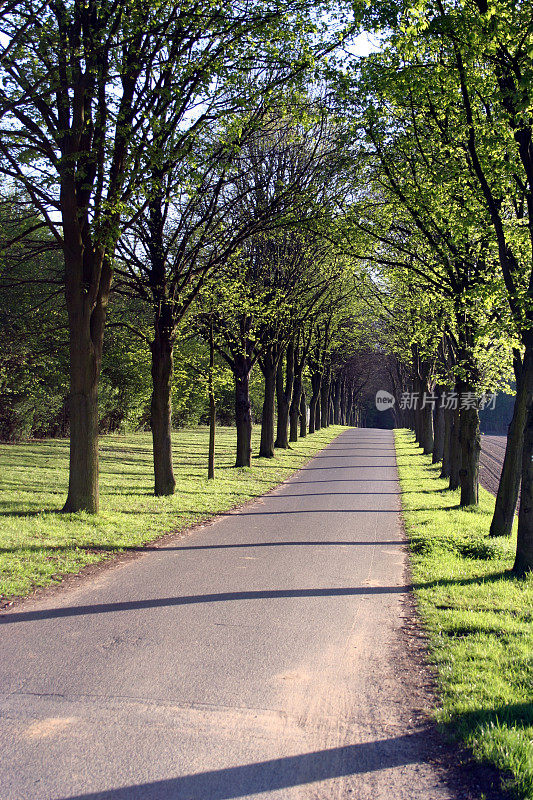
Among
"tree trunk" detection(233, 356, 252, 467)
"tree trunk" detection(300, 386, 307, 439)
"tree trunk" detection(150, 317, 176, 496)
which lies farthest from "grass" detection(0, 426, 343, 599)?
"tree trunk" detection(300, 386, 307, 439)

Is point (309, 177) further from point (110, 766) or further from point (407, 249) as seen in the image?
point (110, 766)

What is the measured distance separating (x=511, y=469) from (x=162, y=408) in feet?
26.1

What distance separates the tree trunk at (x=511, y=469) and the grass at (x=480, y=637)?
37 centimetres

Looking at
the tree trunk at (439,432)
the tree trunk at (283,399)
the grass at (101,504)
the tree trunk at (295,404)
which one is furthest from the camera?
the tree trunk at (295,404)

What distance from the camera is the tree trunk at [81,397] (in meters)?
11.1

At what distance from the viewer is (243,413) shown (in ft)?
76.2

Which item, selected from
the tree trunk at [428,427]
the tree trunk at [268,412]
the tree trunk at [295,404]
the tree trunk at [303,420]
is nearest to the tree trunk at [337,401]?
the tree trunk at [303,420]

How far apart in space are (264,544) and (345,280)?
2256 cm

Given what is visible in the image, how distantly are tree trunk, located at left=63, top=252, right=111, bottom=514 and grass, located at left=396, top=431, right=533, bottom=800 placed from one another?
5.68 m

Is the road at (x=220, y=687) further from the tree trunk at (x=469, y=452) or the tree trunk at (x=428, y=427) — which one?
the tree trunk at (x=428, y=427)

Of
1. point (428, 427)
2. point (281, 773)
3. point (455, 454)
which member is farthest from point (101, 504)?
point (428, 427)

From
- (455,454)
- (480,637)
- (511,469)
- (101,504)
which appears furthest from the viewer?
(455,454)

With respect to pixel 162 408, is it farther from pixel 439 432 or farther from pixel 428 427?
pixel 428 427

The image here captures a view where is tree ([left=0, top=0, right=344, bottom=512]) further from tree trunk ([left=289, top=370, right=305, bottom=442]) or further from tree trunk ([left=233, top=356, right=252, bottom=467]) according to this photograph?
tree trunk ([left=289, top=370, right=305, bottom=442])
